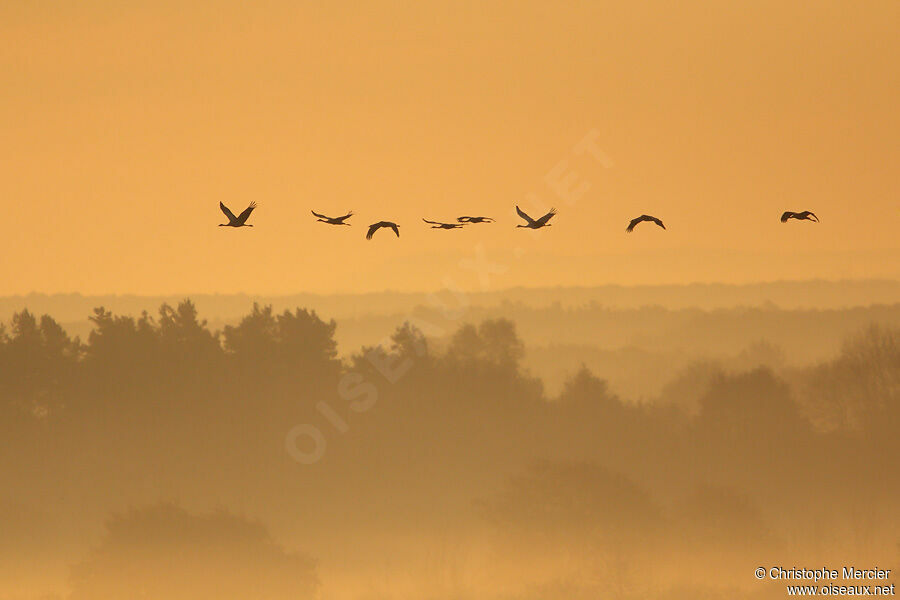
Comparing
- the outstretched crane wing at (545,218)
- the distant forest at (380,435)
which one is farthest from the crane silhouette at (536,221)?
the distant forest at (380,435)

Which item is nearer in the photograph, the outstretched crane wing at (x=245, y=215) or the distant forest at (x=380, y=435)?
the outstretched crane wing at (x=245, y=215)

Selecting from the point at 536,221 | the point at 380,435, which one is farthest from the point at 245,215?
the point at 380,435

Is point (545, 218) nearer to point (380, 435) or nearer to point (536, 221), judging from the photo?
point (536, 221)

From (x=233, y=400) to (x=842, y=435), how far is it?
60690mm

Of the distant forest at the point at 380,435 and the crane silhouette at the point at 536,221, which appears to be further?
the distant forest at the point at 380,435

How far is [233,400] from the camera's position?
162m

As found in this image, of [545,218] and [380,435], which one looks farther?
[380,435]

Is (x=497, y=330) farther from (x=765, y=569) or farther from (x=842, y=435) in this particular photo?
(x=765, y=569)

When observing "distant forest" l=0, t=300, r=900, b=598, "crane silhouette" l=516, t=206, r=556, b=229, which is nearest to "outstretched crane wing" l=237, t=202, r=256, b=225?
"crane silhouette" l=516, t=206, r=556, b=229

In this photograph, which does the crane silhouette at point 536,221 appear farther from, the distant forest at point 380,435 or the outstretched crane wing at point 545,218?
the distant forest at point 380,435

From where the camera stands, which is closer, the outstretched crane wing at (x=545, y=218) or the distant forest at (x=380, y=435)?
the outstretched crane wing at (x=545, y=218)

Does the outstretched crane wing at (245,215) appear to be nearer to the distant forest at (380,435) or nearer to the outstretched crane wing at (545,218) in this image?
the outstretched crane wing at (545,218)

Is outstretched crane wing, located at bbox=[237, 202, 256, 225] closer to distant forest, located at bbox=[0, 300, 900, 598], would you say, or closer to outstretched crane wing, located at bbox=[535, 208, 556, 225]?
outstretched crane wing, located at bbox=[535, 208, 556, 225]

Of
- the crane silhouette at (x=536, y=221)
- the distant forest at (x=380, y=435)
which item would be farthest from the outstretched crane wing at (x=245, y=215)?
the distant forest at (x=380, y=435)
